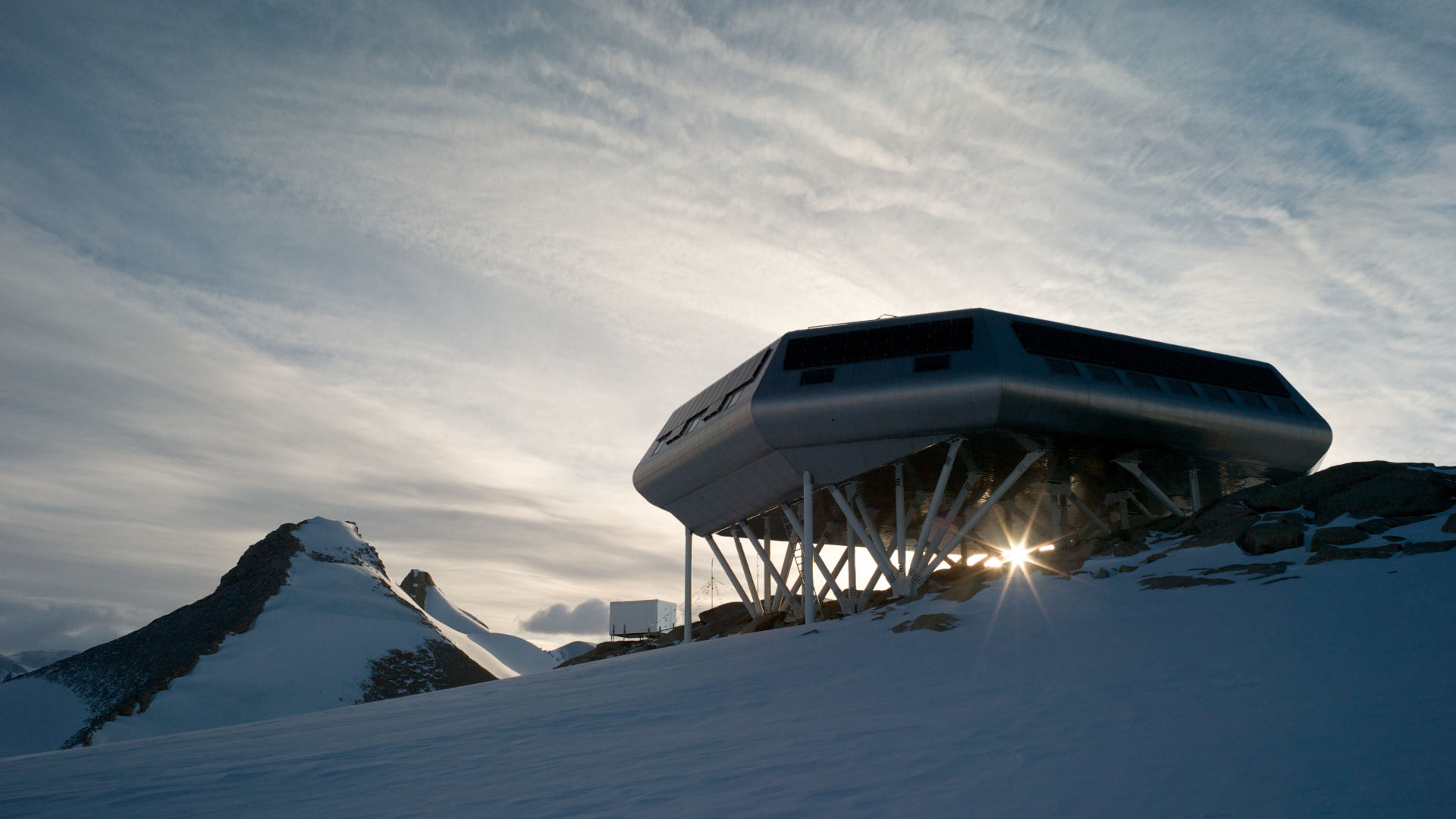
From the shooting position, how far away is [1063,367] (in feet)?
122

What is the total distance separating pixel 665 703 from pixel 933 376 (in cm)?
2012

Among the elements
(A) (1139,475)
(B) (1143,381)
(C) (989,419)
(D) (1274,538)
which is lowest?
(D) (1274,538)

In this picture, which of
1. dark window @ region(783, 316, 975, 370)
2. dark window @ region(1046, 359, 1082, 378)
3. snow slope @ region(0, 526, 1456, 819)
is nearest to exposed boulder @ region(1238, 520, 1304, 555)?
snow slope @ region(0, 526, 1456, 819)

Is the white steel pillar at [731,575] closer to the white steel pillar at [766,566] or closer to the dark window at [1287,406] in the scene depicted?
the white steel pillar at [766,566]

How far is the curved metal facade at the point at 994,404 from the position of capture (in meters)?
35.8

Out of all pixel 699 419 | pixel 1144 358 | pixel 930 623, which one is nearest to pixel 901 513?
pixel 699 419

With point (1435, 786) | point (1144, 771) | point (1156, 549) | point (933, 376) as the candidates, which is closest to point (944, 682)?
point (1144, 771)

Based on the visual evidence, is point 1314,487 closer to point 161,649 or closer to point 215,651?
point 215,651

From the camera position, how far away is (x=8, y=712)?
9256 cm

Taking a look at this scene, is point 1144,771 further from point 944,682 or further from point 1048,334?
point 1048,334

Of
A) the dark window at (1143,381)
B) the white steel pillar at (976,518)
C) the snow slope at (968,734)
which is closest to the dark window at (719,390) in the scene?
the white steel pillar at (976,518)

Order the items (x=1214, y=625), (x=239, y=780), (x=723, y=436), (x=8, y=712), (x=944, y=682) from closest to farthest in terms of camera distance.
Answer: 1. (x=239, y=780)
2. (x=944, y=682)
3. (x=1214, y=625)
4. (x=723, y=436)
5. (x=8, y=712)

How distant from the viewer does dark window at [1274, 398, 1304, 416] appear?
1630 inches

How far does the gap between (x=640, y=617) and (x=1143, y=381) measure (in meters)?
56.1
